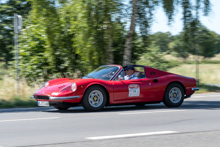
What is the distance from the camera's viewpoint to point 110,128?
6930 millimetres

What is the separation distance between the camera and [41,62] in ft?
53.9

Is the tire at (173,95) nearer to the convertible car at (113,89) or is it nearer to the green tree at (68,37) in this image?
the convertible car at (113,89)

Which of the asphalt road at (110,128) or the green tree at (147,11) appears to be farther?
the green tree at (147,11)

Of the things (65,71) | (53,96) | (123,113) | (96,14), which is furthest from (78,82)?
(65,71)

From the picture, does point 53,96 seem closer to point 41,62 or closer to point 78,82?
point 78,82

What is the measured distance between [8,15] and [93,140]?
19671 mm

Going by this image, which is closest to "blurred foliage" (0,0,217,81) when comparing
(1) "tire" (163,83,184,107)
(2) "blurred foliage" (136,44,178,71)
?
(2) "blurred foliage" (136,44,178,71)

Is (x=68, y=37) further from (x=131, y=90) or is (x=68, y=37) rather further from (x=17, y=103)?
(x=131, y=90)

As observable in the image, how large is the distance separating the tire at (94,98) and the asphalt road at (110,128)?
0.71 ft

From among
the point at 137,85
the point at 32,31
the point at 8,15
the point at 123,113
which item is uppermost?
the point at 8,15

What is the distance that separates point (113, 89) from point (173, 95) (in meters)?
2.11

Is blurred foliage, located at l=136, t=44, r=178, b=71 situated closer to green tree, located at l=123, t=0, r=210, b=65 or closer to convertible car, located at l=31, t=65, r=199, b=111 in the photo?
green tree, located at l=123, t=0, r=210, b=65

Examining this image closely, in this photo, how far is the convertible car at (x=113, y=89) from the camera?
898cm

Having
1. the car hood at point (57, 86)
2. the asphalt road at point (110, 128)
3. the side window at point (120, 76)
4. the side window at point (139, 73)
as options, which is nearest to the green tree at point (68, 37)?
the side window at point (139, 73)
